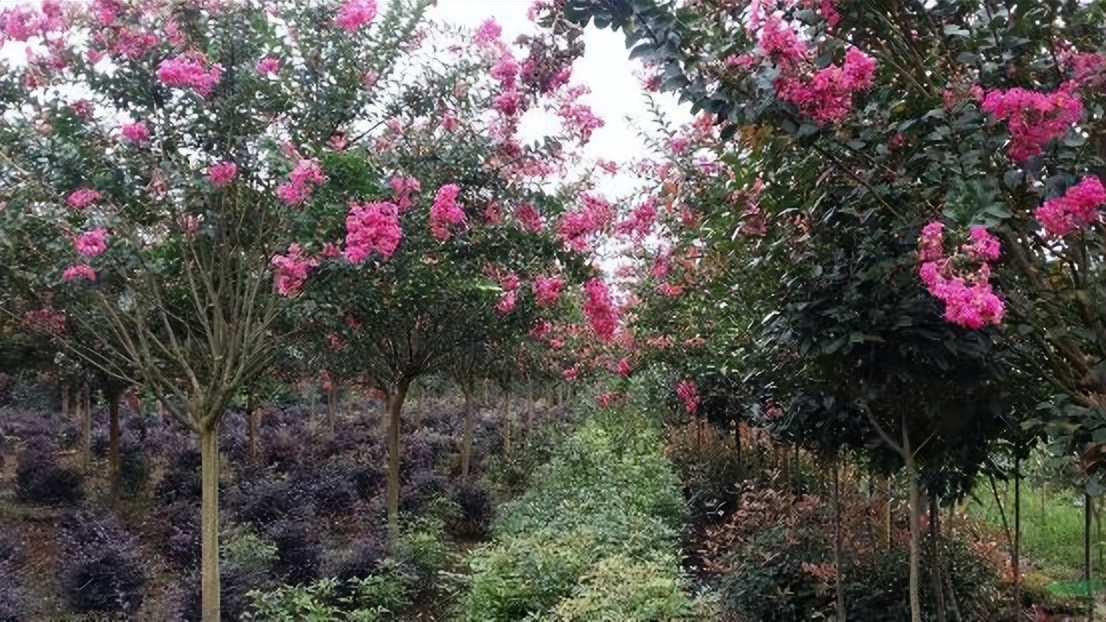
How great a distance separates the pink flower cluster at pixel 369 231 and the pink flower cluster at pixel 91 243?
1043 millimetres

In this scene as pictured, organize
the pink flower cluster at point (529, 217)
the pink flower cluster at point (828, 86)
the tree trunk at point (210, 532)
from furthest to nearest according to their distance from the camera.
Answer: the pink flower cluster at point (529, 217)
the tree trunk at point (210, 532)
the pink flower cluster at point (828, 86)

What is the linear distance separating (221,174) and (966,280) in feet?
10.2

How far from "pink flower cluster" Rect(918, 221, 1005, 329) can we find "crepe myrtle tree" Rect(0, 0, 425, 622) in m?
2.51

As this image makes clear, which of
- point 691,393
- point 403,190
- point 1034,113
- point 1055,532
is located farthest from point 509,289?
point 1055,532

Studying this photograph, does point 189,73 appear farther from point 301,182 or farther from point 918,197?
point 918,197

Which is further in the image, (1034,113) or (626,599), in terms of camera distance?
(626,599)

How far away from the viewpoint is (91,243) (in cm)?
385

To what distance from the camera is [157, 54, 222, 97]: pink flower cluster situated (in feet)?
12.1

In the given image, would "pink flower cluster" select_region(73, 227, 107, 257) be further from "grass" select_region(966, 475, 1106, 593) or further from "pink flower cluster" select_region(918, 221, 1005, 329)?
"grass" select_region(966, 475, 1106, 593)

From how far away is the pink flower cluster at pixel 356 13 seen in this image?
4086mm

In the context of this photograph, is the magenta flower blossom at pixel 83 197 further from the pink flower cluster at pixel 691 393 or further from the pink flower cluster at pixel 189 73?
the pink flower cluster at pixel 691 393

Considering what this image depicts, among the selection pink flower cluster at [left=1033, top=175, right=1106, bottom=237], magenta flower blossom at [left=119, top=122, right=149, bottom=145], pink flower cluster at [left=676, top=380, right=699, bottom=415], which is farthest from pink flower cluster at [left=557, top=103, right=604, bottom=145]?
pink flower cluster at [left=676, top=380, right=699, bottom=415]

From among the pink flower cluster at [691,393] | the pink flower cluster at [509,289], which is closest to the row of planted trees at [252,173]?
the pink flower cluster at [509,289]

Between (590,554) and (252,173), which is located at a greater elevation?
(252,173)
